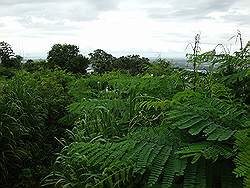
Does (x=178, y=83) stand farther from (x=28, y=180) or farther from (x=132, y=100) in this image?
(x=28, y=180)

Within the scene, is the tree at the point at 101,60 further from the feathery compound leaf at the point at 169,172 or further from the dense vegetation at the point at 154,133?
the feathery compound leaf at the point at 169,172

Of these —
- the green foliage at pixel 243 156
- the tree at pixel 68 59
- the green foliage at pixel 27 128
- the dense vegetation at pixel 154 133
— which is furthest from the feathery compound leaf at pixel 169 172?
the tree at pixel 68 59

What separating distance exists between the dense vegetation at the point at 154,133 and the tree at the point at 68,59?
819cm

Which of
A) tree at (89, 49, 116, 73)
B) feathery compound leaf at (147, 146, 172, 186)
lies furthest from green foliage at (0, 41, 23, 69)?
feathery compound leaf at (147, 146, 172, 186)

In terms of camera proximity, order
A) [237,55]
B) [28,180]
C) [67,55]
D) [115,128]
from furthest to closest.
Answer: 1. [67,55]
2. [28,180]
3. [115,128]
4. [237,55]

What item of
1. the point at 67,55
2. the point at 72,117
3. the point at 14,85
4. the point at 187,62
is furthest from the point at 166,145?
the point at 67,55

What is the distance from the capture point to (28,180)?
5723 millimetres

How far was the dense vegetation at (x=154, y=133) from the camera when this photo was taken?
2.12m

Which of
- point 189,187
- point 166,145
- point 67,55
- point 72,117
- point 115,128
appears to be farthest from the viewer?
point 67,55

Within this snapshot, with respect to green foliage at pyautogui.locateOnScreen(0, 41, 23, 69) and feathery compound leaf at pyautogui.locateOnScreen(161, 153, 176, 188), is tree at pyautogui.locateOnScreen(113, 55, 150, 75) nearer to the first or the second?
green foliage at pyautogui.locateOnScreen(0, 41, 23, 69)

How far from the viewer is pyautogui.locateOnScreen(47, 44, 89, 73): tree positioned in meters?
15.1

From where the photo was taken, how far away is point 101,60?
1421cm

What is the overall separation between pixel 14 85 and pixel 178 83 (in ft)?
15.1

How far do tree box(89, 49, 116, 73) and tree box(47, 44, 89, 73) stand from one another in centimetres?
46
